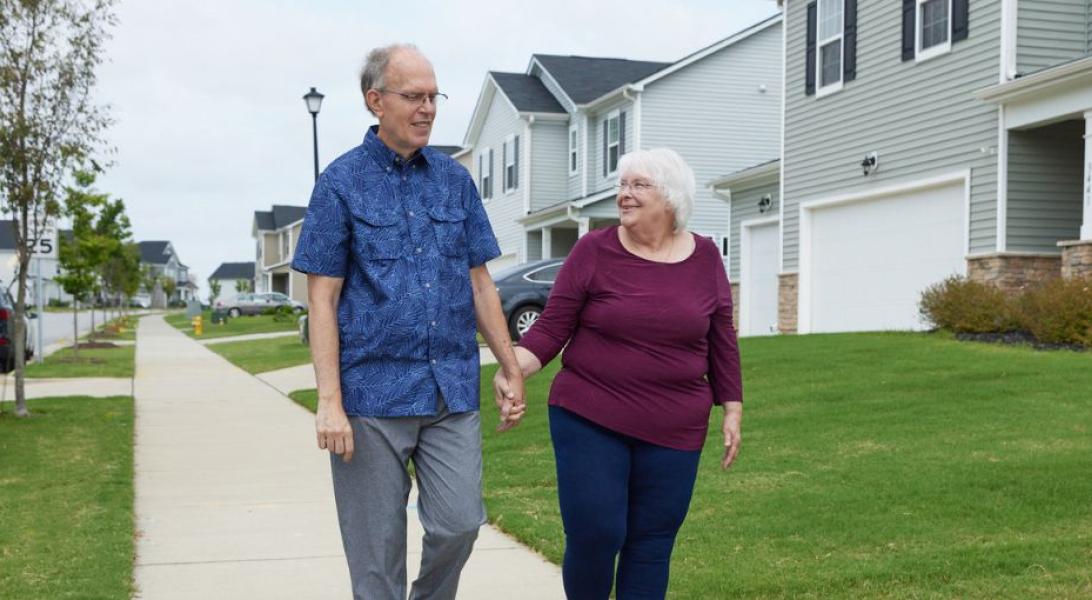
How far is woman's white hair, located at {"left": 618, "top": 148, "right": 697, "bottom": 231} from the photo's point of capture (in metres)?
4.32

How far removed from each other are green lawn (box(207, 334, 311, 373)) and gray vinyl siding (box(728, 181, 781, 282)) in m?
8.26

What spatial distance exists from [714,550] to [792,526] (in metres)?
0.62

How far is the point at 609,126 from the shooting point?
3012 cm

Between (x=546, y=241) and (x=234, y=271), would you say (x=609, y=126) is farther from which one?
(x=234, y=271)

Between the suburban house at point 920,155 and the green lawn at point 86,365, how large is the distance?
1117 centimetres

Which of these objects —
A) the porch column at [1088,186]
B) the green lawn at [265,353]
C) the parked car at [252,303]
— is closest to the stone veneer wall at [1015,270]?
the porch column at [1088,186]

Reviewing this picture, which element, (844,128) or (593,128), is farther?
(593,128)

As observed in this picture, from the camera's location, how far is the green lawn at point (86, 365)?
65.7ft

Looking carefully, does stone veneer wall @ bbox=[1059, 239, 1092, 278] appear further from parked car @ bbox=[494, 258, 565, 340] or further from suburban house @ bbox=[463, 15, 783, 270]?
suburban house @ bbox=[463, 15, 783, 270]

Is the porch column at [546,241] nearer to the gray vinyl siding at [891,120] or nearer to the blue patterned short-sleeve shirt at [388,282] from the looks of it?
the gray vinyl siding at [891,120]

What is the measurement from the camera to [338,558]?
21.0 ft

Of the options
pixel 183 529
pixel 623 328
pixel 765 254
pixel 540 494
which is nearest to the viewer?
pixel 623 328

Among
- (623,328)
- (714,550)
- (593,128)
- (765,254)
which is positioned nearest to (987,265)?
(765,254)

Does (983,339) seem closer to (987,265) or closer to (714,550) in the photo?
(987,265)
